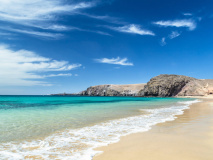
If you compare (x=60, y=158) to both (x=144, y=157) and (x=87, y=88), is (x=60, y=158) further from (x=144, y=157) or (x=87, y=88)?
(x=87, y=88)

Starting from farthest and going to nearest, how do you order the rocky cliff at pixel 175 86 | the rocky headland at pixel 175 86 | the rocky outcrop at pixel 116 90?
the rocky outcrop at pixel 116 90
the rocky cliff at pixel 175 86
the rocky headland at pixel 175 86

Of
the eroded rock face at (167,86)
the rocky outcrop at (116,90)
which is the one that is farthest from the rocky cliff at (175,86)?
the rocky outcrop at (116,90)

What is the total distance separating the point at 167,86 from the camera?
88.9m

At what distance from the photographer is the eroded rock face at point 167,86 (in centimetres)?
8918

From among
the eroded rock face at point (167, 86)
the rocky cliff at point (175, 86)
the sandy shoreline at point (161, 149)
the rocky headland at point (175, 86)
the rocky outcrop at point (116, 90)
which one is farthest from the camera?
the rocky outcrop at point (116, 90)

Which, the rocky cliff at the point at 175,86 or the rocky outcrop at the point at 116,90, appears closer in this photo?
the rocky cliff at the point at 175,86

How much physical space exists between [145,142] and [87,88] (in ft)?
492

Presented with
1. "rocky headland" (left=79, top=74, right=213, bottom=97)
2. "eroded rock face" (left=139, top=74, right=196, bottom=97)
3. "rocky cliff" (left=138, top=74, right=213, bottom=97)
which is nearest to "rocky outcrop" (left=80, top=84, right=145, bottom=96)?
"rocky headland" (left=79, top=74, right=213, bottom=97)

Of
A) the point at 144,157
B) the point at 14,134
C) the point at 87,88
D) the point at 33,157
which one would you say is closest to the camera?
the point at 144,157

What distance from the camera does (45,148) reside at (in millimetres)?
4801

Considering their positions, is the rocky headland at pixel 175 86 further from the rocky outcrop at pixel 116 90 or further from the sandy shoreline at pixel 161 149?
the sandy shoreline at pixel 161 149

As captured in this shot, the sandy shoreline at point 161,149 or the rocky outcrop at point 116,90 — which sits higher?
the rocky outcrop at point 116,90

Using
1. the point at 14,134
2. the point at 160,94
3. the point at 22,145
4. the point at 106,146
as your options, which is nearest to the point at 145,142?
the point at 106,146

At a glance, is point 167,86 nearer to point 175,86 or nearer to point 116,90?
point 175,86
